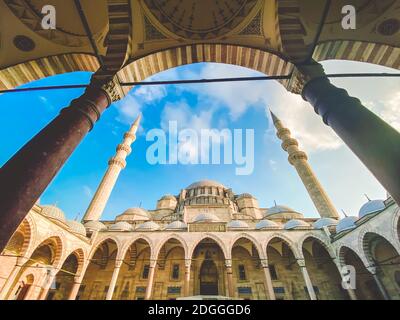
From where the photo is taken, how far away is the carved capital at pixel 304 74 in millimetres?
3638

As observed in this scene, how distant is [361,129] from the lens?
2527mm

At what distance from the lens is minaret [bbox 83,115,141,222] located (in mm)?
18672

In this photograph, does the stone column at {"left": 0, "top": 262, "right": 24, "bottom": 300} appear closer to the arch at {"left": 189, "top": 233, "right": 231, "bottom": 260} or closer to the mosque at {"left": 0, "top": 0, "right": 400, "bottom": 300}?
the mosque at {"left": 0, "top": 0, "right": 400, "bottom": 300}

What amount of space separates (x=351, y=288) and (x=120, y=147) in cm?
2392

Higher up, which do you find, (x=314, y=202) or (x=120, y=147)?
(x=120, y=147)

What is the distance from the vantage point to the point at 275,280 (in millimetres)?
15445

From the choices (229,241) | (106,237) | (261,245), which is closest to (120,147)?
(106,237)

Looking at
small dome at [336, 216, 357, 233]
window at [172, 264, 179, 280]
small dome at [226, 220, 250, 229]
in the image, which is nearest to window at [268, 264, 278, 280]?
small dome at [226, 220, 250, 229]

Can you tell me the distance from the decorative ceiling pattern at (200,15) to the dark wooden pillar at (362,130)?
8.47 ft

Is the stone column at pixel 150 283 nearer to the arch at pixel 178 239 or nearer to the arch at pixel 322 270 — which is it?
the arch at pixel 178 239

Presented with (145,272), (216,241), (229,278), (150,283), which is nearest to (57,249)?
(150,283)

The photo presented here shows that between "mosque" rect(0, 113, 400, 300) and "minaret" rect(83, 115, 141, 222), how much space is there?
0.16m

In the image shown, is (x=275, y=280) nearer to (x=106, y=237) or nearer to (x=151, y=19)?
(x=106, y=237)

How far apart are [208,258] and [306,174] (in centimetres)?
1216
